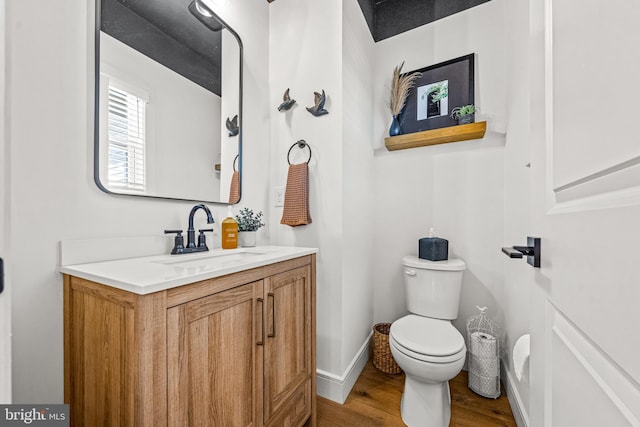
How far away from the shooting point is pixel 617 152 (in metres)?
0.33

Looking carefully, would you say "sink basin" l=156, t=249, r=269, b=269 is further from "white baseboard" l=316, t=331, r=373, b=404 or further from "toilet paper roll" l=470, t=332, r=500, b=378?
"toilet paper roll" l=470, t=332, r=500, b=378

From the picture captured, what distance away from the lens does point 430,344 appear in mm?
1302

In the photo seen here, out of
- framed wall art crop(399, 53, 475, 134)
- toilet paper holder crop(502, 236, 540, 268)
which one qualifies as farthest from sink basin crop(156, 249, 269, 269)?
framed wall art crop(399, 53, 475, 134)

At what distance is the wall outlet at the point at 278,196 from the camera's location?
1.73 meters

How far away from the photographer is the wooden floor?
4.48 feet

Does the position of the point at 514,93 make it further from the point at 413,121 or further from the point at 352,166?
the point at 352,166

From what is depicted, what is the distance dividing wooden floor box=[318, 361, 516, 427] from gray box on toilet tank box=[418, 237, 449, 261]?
32.4 inches

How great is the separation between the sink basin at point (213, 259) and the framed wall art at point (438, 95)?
60.9 inches

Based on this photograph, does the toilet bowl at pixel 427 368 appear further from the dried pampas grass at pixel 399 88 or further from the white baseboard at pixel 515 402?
the dried pampas grass at pixel 399 88

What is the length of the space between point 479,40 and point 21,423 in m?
2.86

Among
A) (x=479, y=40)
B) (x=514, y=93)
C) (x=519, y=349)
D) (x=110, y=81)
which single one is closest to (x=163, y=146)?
(x=110, y=81)

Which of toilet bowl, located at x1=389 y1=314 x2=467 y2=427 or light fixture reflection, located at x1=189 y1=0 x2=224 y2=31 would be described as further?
light fixture reflection, located at x1=189 y1=0 x2=224 y2=31

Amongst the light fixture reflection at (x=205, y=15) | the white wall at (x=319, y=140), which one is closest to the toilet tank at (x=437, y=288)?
the white wall at (x=319, y=140)

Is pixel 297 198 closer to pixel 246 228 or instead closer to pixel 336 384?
pixel 246 228
